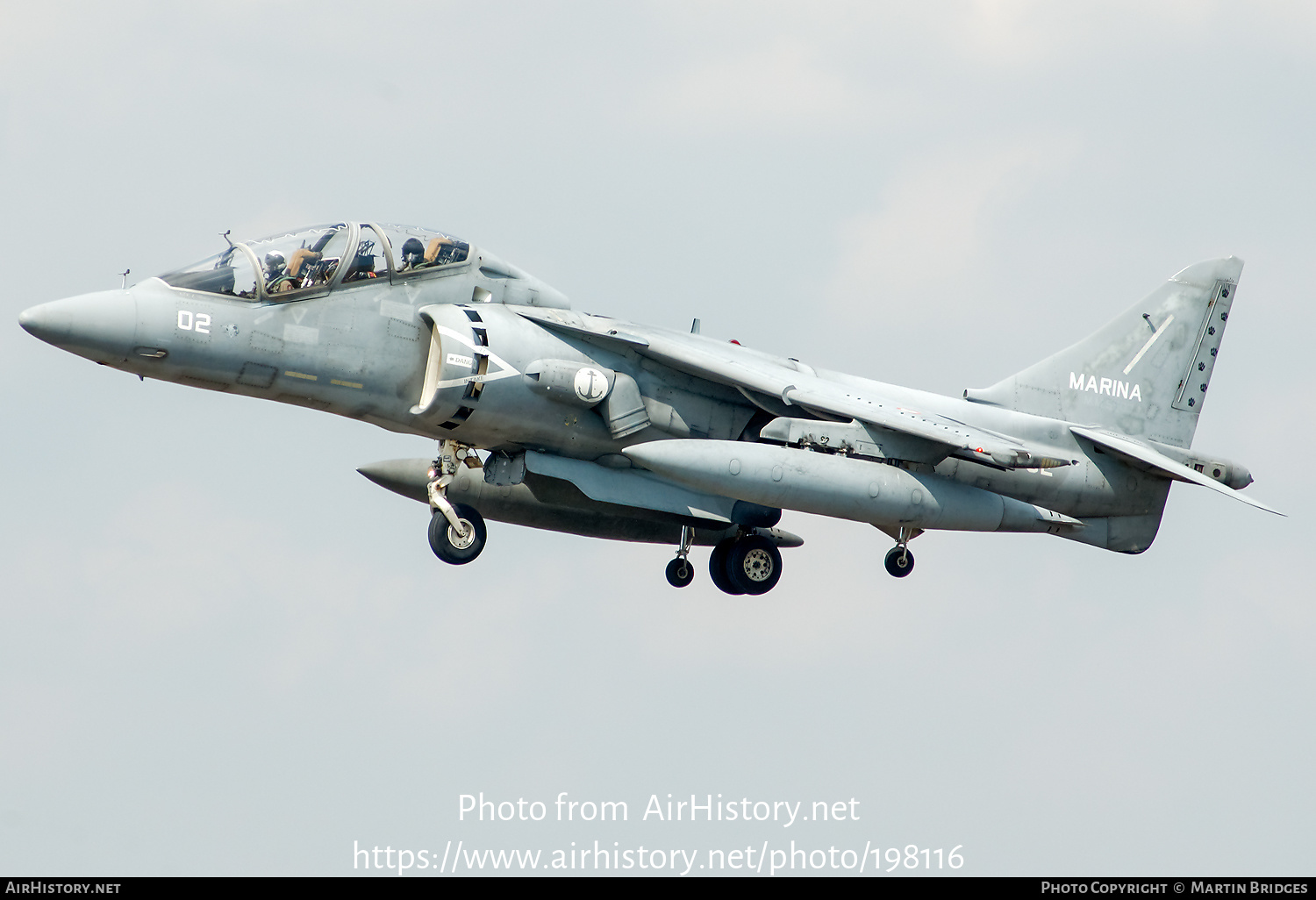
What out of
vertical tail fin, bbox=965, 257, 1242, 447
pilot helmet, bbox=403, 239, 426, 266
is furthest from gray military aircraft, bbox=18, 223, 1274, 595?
vertical tail fin, bbox=965, 257, 1242, 447

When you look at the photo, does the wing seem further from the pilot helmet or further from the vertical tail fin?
the vertical tail fin

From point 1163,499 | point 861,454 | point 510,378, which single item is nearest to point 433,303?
point 510,378

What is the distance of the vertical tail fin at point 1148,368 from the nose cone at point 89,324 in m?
9.60

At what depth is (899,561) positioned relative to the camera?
1822cm

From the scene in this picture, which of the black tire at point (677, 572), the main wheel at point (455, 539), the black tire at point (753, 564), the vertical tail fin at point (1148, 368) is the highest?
the vertical tail fin at point (1148, 368)

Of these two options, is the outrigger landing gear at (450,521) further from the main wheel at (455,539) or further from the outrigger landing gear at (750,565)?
the outrigger landing gear at (750,565)

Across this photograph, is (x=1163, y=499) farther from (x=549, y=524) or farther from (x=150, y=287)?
(x=150, y=287)

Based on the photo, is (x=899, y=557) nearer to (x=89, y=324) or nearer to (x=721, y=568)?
(x=721, y=568)

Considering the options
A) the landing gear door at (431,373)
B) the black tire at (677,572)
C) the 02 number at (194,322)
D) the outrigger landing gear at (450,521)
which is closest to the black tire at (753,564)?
the black tire at (677,572)

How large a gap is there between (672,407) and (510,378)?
6.37ft

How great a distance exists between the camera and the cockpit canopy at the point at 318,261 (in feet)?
52.0

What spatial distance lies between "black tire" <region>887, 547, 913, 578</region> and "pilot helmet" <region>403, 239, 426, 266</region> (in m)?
5.89

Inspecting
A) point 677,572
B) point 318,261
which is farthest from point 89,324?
point 677,572

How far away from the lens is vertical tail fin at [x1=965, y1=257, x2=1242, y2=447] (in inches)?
794
